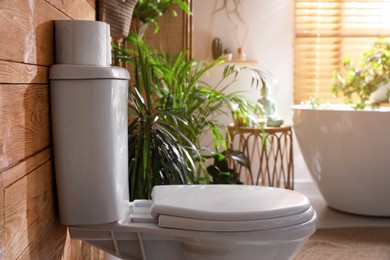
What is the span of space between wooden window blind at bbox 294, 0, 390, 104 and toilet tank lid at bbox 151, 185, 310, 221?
8.55ft

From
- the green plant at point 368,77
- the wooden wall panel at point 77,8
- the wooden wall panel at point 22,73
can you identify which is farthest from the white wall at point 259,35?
the wooden wall panel at point 22,73

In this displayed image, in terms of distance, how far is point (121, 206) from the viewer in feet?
5.42

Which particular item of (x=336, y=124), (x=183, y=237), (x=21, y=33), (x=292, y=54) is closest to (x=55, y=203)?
(x=183, y=237)

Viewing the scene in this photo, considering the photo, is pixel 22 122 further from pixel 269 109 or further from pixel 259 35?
pixel 259 35

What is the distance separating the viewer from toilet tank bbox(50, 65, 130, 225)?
4.98 feet

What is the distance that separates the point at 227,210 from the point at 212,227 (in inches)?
2.5

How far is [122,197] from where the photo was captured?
5.49ft

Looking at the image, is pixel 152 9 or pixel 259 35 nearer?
pixel 152 9

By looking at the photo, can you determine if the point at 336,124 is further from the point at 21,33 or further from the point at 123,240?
the point at 21,33

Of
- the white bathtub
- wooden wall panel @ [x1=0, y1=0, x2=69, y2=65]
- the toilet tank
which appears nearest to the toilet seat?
the toilet tank

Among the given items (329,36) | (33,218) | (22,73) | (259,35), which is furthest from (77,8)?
(329,36)

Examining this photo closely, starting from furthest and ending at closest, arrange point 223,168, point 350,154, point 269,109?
point 269,109 < point 350,154 < point 223,168

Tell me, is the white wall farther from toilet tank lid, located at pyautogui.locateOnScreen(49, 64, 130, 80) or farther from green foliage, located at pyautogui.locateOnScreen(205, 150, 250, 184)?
toilet tank lid, located at pyautogui.locateOnScreen(49, 64, 130, 80)

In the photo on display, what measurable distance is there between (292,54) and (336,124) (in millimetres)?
1084
